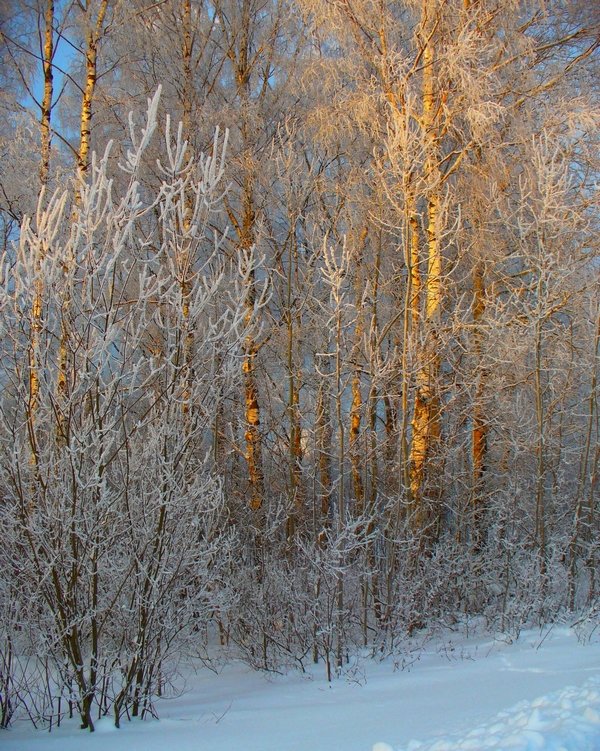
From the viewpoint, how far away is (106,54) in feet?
35.2

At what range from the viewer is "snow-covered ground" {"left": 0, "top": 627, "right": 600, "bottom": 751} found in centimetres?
283

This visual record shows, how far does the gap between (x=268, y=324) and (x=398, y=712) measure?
22.8 feet

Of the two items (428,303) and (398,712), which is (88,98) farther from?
(398,712)

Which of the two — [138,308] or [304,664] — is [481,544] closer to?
[304,664]

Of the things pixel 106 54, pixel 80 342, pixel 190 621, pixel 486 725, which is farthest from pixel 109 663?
pixel 106 54

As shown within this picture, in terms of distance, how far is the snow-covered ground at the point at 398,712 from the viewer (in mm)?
2828

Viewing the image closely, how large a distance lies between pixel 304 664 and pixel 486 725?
3.68m

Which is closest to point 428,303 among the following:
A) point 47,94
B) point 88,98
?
point 88,98

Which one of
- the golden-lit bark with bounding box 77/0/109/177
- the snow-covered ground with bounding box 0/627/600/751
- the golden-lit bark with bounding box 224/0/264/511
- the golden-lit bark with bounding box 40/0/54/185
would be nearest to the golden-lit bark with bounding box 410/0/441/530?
the snow-covered ground with bounding box 0/627/600/751

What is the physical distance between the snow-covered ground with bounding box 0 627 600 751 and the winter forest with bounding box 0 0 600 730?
362 mm

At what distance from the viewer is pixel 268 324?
995cm

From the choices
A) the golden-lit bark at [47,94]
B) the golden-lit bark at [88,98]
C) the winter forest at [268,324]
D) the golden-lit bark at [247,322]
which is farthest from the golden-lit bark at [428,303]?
the golden-lit bark at [47,94]

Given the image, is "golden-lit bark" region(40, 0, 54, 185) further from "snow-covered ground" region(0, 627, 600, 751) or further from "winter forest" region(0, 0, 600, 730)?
"snow-covered ground" region(0, 627, 600, 751)

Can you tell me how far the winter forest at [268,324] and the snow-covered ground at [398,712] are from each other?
0.36m
